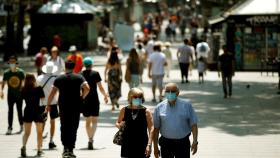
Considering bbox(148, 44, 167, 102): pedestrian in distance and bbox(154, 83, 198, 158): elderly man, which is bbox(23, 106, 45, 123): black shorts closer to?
bbox(154, 83, 198, 158): elderly man

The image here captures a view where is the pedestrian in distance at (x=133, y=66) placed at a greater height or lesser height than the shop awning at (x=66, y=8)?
lesser

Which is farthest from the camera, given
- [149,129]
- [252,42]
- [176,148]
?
[252,42]

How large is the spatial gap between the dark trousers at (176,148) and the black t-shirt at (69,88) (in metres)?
3.23

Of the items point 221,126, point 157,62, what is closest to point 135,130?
point 221,126

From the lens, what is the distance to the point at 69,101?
44.2ft

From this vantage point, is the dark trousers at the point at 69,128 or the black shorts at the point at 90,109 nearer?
the dark trousers at the point at 69,128

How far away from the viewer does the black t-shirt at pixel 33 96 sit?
1441 centimetres

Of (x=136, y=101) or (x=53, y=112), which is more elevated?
(x=136, y=101)

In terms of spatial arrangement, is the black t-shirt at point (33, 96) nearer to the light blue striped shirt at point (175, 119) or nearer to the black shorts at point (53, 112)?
the black shorts at point (53, 112)

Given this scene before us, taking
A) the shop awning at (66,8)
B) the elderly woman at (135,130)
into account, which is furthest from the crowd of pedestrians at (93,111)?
the shop awning at (66,8)

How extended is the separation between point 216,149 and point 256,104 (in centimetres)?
798

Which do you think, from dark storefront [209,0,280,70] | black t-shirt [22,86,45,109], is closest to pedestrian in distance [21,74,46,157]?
black t-shirt [22,86,45,109]

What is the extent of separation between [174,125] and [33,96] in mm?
4519

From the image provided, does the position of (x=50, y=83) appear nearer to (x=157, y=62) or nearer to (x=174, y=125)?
(x=174, y=125)
